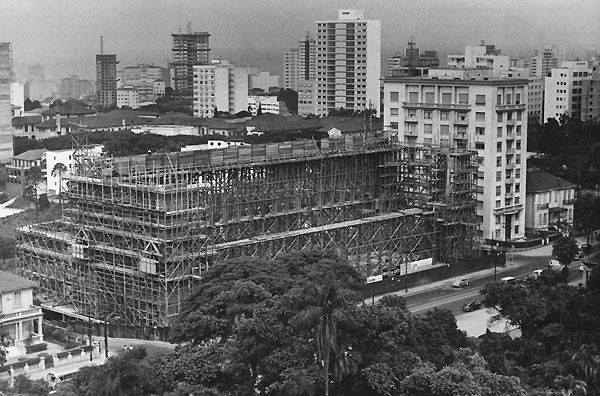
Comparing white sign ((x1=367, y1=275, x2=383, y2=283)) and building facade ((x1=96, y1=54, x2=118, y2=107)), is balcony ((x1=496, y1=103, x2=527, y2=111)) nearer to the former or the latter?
white sign ((x1=367, y1=275, x2=383, y2=283))

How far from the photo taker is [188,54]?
2608 inches

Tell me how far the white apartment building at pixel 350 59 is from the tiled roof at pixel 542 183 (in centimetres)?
2227

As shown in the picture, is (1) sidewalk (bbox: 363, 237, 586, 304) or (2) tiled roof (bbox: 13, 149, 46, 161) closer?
(1) sidewalk (bbox: 363, 237, 586, 304)

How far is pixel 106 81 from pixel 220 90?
15104 mm

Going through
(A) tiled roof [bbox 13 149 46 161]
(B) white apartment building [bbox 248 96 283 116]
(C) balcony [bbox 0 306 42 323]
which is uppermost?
(B) white apartment building [bbox 248 96 283 116]

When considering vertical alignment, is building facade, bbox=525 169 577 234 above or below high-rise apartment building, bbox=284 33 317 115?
below

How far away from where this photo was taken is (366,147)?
23000mm

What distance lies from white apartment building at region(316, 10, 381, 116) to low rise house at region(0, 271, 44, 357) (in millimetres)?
32968

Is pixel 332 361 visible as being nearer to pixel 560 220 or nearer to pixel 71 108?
pixel 560 220

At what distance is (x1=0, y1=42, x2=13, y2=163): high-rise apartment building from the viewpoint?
38.2 metres

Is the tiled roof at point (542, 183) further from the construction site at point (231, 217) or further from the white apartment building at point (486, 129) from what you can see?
the construction site at point (231, 217)

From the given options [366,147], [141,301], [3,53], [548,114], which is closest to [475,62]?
[548,114]

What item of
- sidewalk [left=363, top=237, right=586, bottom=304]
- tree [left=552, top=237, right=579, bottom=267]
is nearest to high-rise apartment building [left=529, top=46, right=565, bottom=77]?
sidewalk [left=363, top=237, right=586, bottom=304]

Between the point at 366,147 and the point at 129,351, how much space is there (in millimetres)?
11533
